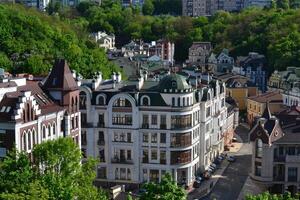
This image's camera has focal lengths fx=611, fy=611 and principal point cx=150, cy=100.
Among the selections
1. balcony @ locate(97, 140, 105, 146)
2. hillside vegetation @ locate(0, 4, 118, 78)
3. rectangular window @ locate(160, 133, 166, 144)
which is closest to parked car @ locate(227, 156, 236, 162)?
rectangular window @ locate(160, 133, 166, 144)

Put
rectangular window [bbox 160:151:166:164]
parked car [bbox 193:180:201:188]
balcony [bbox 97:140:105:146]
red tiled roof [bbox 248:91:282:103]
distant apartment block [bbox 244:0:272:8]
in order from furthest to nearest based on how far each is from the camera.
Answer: distant apartment block [bbox 244:0:272:8]
red tiled roof [bbox 248:91:282:103]
parked car [bbox 193:180:201:188]
balcony [bbox 97:140:105:146]
rectangular window [bbox 160:151:166:164]

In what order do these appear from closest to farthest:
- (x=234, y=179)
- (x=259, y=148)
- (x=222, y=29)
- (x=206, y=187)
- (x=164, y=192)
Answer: (x=164, y=192) → (x=259, y=148) → (x=206, y=187) → (x=234, y=179) → (x=222, y=29)

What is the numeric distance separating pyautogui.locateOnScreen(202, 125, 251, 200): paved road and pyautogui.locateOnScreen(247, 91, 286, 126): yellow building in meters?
9.11

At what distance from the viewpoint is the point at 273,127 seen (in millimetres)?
50656

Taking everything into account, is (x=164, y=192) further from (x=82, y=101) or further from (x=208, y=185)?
(x=208, y=185)

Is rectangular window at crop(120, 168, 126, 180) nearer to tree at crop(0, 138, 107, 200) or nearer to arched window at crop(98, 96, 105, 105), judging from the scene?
arched window at crop(98, 96, 105, 105)

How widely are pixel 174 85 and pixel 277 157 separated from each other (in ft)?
34.2

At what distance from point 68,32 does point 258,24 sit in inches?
1844

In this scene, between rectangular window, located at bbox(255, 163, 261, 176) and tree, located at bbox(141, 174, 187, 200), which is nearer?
tree, located at bbox(141, 174, 187, 200)

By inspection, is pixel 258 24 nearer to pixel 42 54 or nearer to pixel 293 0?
pixel 293 0

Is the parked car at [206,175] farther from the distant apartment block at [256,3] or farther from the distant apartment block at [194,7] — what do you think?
the distant apartment block at [256,3]

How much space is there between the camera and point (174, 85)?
51312 mm

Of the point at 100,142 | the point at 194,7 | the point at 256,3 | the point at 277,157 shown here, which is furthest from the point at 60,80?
the point at 256,3

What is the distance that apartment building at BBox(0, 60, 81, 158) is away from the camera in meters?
38.6
